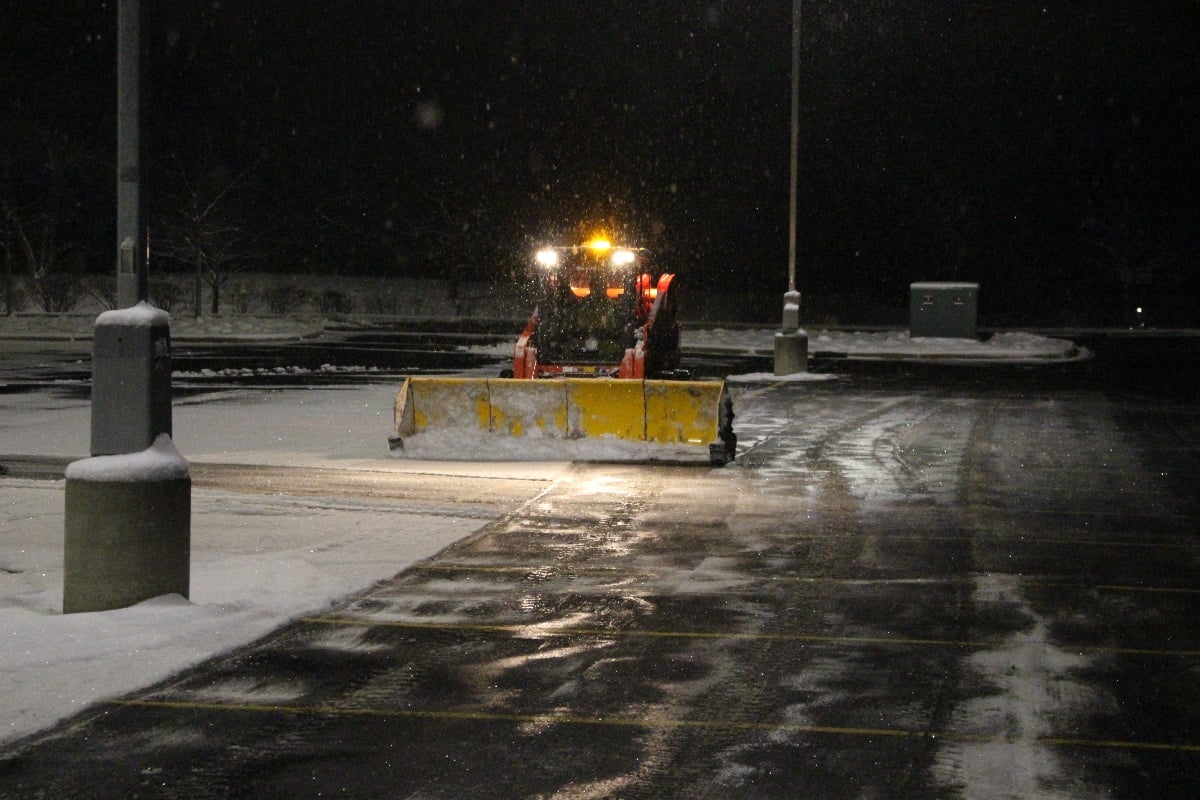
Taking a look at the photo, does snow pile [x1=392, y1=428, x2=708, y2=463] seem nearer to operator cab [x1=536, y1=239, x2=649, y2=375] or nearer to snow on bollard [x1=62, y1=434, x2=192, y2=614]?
operator cab [x1=536, y1=239, x2=649, y2=375]

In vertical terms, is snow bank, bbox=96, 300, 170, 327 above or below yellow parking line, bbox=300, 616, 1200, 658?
above

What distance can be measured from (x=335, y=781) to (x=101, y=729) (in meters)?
1.36

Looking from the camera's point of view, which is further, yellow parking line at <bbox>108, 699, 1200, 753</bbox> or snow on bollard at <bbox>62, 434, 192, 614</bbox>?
snow on bollard at <bbox>62, 434, 192, 614</bbox>

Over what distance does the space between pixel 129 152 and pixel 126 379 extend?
134 cm

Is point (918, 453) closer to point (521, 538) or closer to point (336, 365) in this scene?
point (521, 538)

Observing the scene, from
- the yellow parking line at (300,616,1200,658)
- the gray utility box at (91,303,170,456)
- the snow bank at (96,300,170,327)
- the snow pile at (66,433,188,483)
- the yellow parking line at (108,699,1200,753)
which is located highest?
the snow bank at (96,300,170,327)

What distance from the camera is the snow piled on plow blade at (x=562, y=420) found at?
54.1ft

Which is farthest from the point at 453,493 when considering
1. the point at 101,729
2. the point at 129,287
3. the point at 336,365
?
the point at 336,365

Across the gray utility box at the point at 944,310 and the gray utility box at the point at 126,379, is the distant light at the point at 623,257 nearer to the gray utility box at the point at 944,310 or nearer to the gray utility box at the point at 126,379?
the gray utility box at the point at 126,379

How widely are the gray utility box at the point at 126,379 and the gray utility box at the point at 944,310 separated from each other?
39081mm

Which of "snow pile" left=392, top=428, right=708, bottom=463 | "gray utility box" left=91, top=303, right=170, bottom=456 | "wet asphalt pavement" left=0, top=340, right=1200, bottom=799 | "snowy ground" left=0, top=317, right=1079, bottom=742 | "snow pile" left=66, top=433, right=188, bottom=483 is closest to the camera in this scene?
"wet asphalt pavement" left=0, top=340, right=1200, bottom=799

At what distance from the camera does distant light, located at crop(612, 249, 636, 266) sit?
21.6 meters

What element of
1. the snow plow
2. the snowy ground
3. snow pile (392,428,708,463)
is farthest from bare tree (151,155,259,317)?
snow pile (392,428,708,463)

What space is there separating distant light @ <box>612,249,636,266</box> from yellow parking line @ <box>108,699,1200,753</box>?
15284 mm
